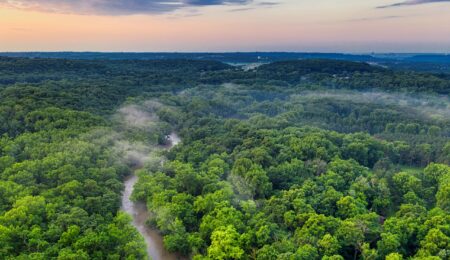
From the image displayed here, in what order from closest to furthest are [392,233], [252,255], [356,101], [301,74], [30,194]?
[252,255] < [392,233] < [30,194] < [356,101] < [301,74]

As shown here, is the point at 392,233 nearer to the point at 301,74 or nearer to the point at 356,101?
the point at 356,101

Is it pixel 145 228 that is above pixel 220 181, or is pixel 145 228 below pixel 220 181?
below

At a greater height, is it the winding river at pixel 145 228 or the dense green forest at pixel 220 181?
the dense green forest at pixel 220 181

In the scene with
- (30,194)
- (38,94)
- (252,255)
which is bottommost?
(252,255)

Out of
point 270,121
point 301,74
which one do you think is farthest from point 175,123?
point 301,74

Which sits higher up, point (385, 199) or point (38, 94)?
point (38, 94)
